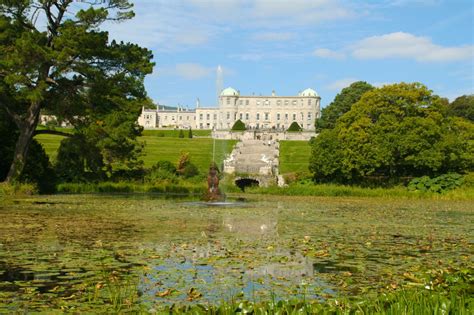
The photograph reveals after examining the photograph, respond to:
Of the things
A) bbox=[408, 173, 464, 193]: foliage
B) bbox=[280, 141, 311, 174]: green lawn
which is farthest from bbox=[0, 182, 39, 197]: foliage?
bbox=[280, 141, 311, 174]: green lawn

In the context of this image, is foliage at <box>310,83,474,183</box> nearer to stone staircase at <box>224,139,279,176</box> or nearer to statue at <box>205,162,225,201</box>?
stone staircase at <box>224,139,279,176</box>

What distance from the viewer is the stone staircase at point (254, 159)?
46.6 m

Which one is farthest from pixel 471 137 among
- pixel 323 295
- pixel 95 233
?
pixel 323 295

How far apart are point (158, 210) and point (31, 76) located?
966cm

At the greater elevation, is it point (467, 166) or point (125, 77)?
point (125, 77)

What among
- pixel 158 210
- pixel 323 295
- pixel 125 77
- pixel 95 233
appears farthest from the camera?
pixel 125 77

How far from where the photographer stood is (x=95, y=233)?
12.4 metres

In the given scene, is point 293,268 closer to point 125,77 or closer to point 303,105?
point 125,77

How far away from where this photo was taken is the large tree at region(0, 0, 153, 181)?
24.4 metres

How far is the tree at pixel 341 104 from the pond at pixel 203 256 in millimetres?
53829

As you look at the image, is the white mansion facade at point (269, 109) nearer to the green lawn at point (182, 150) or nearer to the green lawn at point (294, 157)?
the green lawn at point (182, 150)

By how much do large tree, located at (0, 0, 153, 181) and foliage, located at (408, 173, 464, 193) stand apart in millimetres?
18344

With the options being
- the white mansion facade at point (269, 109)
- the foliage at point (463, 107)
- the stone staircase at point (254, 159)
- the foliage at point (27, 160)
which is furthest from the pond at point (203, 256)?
the white mansion facade at point (269, 109)

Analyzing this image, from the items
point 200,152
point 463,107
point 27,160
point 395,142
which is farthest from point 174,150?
point 463,107
